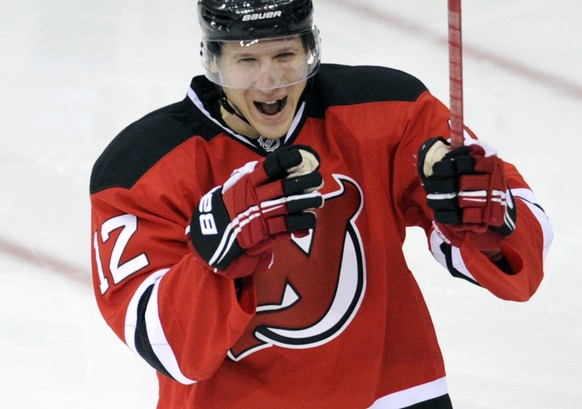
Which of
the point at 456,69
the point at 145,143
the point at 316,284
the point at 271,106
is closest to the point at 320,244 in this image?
the point at 316,284

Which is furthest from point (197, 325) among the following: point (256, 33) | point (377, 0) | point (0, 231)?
point (377, 0)

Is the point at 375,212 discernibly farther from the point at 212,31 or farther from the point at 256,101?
the point at 212,31

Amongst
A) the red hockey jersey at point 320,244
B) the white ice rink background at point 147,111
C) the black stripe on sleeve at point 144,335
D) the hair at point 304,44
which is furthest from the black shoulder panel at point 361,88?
the white ice rink background at point 147,111

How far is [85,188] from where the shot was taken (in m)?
3.59

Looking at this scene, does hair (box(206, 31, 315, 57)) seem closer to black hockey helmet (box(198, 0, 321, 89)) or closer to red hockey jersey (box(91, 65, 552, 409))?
black hockey helmet (box(198, 0, 321, 89))

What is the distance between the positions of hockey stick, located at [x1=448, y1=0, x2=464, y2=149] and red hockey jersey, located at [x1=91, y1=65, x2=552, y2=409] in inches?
11.7

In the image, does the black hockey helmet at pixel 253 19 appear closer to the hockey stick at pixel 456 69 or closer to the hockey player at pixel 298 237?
the hockey player at pixel 298 237

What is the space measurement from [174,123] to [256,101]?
17 cm

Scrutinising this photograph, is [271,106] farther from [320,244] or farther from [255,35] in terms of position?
Answer: [320,244]

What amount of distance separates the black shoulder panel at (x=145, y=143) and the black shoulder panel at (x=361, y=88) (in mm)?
220

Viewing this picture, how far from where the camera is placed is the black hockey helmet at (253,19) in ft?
6.77

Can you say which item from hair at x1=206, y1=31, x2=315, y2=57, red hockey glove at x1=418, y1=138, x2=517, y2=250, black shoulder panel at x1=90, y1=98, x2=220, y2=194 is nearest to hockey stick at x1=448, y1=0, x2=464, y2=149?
red hockey glove at x1=418, y1=138, x2=517, y2=250

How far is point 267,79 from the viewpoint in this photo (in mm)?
2047

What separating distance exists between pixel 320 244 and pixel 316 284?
72 millimetres
